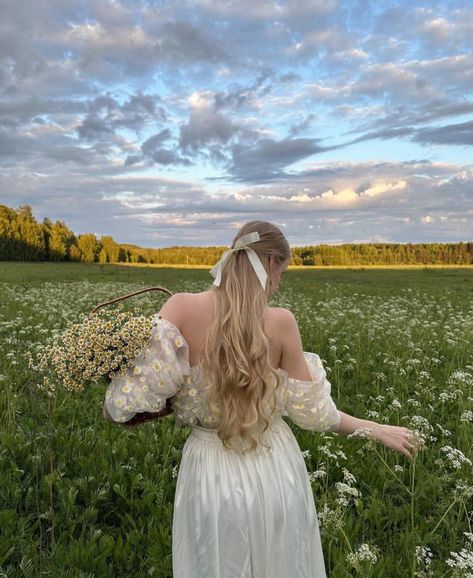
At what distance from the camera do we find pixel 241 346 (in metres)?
2.42

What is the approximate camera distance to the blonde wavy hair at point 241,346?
2.42 metres

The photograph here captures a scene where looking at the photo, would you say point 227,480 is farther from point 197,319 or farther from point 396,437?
point 396,437

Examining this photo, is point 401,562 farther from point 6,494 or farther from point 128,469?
point 6,494

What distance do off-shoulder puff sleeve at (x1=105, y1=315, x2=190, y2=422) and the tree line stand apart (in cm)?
8545

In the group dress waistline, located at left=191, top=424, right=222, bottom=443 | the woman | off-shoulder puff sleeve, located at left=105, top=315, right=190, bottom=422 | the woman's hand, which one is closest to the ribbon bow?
the woman

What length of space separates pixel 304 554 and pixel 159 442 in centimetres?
310

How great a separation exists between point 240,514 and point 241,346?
0.92m

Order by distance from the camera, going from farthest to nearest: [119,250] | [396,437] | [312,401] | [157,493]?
[119,250] < [157,493] < [396,437] < [312,401]

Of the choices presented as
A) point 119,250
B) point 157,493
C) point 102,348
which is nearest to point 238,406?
point 102,348

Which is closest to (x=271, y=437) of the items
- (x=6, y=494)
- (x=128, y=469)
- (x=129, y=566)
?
(x=129, y=566)

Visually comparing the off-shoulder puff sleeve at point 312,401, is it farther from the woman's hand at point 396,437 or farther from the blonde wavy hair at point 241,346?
the woman's hand at point 396,437

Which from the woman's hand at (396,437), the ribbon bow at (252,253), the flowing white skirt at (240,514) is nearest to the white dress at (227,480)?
the flowing white skirt at (240,514)

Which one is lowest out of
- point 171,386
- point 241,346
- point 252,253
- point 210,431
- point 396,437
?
point 396,437

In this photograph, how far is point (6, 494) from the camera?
14.3 feet
